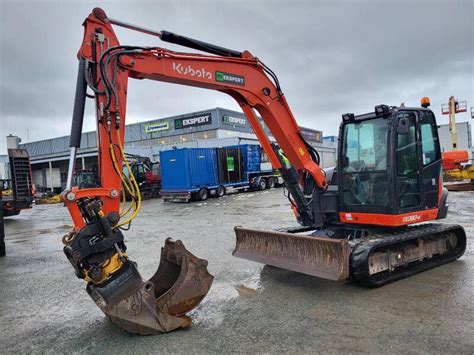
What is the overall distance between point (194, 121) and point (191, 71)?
33642 millimetres

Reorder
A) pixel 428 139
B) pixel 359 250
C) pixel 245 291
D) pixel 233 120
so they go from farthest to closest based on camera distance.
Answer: pixel 233 120, pixel 428 139, pixel 245 291, pixel 359 250

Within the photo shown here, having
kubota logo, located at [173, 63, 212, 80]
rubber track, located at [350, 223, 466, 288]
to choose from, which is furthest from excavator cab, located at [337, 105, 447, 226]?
kubota logo, located at [173, 63, 212, 80]

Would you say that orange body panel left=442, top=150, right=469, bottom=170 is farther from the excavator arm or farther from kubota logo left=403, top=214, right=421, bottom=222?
the excavator arm

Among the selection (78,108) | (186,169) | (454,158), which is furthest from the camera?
(186,169)

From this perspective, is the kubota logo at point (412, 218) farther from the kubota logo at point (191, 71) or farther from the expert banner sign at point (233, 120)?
the expert banner sign at point (233, 120)

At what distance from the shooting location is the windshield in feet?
17.2

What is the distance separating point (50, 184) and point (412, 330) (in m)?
39.5

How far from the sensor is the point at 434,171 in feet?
18.4

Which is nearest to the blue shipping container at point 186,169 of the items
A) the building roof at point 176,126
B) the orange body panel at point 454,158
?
the orange body panel at point 454,158

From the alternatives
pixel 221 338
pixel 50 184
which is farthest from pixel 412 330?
pixel 50 184

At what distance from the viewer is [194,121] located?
124ft

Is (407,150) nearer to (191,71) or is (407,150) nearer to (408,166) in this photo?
(408,166)

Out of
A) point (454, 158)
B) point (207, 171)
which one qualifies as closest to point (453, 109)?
point (454, 158)

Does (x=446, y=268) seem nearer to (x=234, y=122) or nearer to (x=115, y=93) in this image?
(x=115, y=93)
